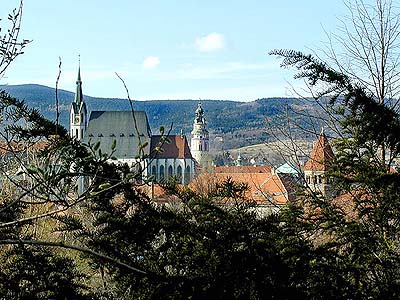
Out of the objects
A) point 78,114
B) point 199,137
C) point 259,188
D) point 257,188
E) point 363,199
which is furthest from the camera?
point 199,137

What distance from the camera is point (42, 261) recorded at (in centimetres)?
314

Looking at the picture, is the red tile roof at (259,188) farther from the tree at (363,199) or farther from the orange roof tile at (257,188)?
the tree at (363,199)

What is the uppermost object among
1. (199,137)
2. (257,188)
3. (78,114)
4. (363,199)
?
(78,114)

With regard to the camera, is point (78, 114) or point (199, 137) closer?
point (78, 114)

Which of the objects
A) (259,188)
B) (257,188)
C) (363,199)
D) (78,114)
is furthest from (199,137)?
(363,199)

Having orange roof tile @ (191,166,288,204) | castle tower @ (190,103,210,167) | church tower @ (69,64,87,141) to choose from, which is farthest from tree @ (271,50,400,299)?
castle tower @ (190,103,210,167)

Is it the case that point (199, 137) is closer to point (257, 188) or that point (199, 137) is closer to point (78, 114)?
point (78, 114)

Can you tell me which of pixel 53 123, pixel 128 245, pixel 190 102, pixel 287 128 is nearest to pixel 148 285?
pixel 128 245

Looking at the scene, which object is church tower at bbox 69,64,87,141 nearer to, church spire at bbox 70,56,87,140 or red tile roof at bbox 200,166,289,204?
church spire at bbox 70,56,87,140

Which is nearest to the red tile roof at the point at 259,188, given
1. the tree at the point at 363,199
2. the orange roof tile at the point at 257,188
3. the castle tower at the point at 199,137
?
the orange roof tile at the point at 257,188

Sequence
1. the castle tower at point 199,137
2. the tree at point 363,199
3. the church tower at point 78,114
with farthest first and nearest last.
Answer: the castle tower at point 199,137, the church tower at point 78,114, the tree at point 363,199

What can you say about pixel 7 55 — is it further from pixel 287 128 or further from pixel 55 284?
pixel 287 128

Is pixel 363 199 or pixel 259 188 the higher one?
pixel 363 199

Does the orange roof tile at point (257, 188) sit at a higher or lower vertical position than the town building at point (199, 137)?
higher
